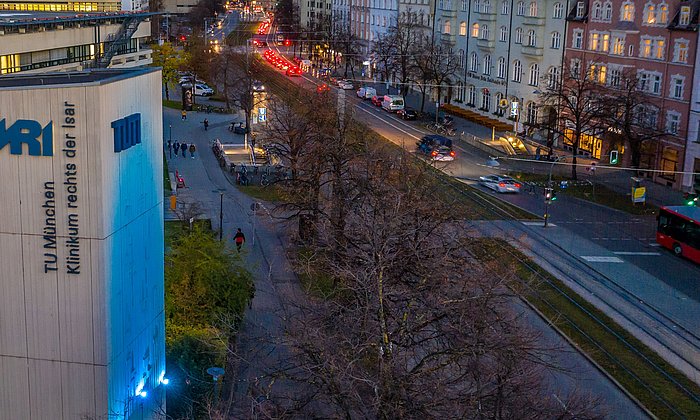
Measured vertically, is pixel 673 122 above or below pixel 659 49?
below

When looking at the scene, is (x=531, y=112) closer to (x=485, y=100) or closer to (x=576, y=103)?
(x=485, y=100)

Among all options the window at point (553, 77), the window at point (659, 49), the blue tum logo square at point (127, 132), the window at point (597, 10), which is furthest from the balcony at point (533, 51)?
the blue tum logo square at point (127, 132)

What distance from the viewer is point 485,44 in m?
70.1

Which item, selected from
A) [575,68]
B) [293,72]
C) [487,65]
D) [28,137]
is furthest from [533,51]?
[28,137]

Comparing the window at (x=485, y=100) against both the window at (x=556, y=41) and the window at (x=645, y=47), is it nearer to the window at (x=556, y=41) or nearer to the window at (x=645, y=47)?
the window at (x=556, y=41)

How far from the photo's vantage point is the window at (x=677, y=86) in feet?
160

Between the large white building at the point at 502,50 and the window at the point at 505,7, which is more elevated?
the window at the point at 505,7

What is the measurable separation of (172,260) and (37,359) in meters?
8.42

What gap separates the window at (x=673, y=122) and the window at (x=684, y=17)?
4.61 metres

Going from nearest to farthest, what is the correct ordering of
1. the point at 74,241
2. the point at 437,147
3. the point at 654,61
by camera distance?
1. the point at 74,241
2. the point at 654,61
3. the point at 437,147

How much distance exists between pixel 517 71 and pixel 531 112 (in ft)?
13.2

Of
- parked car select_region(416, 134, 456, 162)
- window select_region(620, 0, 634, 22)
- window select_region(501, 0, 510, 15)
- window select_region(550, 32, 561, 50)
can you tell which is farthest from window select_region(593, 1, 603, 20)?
parked car select_region(416, 134, 456, 162)

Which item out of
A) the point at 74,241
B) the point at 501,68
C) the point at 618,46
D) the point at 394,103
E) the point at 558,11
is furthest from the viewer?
the point at 394,103

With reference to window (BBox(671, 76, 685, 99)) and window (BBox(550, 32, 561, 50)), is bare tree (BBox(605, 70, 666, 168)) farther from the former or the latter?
window (BBox(550, 32, 561, 50))
